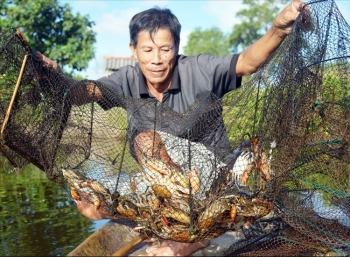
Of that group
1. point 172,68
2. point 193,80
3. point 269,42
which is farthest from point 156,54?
point 269,42

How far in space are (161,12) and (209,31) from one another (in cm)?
3785

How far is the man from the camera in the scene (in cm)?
392

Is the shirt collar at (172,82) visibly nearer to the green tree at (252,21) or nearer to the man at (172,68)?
the man at (172,68)

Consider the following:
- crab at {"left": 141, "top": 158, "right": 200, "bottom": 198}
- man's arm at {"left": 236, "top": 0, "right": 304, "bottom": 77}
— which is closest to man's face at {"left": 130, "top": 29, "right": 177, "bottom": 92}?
man's arm at {"left": 236, "top": 0, "right": 304, "bottom": 77}

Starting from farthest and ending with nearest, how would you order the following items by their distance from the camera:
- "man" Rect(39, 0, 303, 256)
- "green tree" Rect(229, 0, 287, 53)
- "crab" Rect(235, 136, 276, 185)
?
1. "green tree" Rect(229, 0, 287, 53)
2. "man" Rect(39, 0, 303, 256)
3. "crab" Rect(235, 136, 276, 185)

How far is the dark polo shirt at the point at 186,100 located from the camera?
139 inches

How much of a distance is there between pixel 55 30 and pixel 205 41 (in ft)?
95.4

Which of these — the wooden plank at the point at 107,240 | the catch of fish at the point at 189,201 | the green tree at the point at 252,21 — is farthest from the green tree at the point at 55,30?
the green tree at the point at 252,21

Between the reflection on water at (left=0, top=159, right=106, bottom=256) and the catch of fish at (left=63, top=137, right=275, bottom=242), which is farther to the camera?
A: the reflection on water at (left=0, top=159, right=106, bottom=256)

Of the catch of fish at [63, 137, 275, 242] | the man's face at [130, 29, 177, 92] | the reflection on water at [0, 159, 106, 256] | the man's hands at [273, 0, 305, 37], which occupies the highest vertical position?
the man's hands at [273, 0, 305, 37]

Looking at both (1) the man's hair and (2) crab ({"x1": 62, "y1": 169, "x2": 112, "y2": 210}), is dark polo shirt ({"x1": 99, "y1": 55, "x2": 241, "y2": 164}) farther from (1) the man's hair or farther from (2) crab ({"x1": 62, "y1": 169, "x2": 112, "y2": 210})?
(2) crab ({"x1": 62, "y1": 169, "x2": 112, "y2": 210})

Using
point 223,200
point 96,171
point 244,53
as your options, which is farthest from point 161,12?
point 223,200

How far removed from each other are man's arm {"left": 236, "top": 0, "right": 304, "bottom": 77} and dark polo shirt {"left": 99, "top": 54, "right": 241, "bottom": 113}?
8 centimetres

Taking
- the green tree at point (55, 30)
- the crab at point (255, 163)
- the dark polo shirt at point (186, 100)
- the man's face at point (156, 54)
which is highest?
the green tree at point (55, 30)
